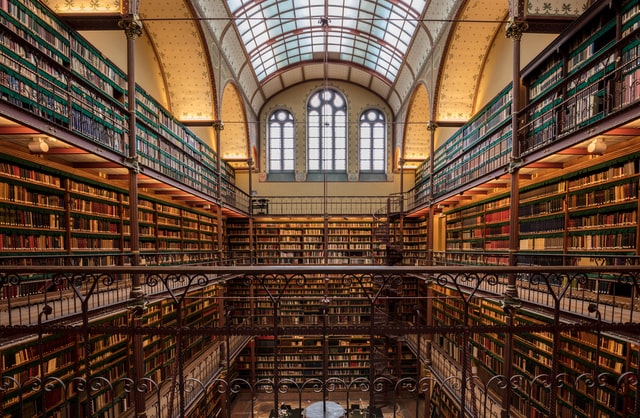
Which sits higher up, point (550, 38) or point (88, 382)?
point (550, 38)

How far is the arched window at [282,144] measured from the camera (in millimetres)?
14484

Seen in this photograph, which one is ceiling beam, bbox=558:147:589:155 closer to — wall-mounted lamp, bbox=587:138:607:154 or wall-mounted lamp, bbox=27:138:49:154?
wall-mounted lamp, bbox=587:138:607:154

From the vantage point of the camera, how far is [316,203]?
1426 cm

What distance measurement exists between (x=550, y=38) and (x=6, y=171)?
29.7 feet

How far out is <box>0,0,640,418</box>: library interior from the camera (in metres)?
2.31

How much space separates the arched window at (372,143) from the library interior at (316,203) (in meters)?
0.08

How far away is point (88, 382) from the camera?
5.98 feet

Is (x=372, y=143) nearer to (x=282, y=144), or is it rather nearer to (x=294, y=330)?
(x=282, y=144)

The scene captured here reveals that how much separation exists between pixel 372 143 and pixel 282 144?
3.82 metres

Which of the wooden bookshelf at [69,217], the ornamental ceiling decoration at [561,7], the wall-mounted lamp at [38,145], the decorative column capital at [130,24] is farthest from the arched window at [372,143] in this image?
the wall-mounted lamp at [38,145]

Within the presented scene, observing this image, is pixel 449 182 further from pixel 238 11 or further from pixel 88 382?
pixel 88 382

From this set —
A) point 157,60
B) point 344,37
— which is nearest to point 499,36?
point 344,37

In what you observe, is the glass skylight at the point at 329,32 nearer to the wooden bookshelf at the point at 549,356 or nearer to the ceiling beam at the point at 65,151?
the ceiling beam at the point at 65,151

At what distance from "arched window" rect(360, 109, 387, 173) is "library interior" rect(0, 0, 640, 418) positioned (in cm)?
8
